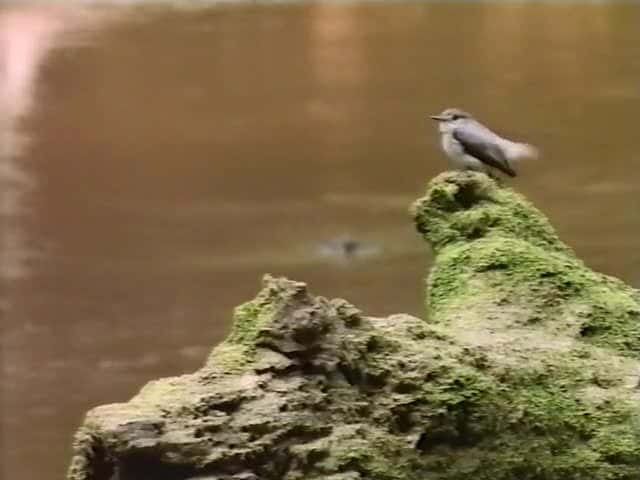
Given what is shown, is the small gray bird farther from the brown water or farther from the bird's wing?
the brown water

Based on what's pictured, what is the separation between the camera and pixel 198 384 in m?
1.55

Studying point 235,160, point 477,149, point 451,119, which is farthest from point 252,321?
point 235,160

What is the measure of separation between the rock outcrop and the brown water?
191cm

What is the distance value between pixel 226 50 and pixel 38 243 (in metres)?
3.95

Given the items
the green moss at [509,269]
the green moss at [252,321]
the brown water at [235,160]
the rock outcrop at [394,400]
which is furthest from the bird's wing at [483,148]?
the brown water at [235,160]

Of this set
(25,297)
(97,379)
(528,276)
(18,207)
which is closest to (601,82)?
(18,207)

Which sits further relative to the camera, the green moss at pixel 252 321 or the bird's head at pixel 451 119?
the bird's head at pixel 451 119

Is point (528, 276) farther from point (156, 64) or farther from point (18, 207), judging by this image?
point (156, 64)

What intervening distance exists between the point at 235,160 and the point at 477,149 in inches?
172

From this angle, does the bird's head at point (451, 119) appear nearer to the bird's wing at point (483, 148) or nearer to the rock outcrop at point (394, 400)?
the bird's wing at point (483, 148)

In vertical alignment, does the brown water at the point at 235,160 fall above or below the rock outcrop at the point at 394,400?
above

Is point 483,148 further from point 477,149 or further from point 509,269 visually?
point 509,269

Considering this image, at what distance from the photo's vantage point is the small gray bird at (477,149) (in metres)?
2.42

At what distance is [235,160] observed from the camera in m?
6.75
